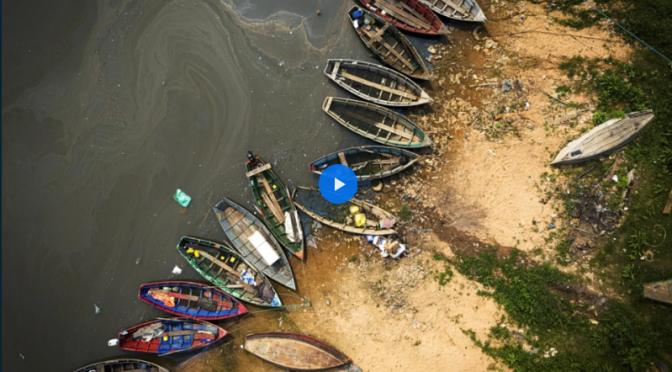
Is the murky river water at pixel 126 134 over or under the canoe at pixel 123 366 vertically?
over

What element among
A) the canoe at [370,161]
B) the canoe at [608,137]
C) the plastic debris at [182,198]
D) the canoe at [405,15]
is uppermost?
the canoe at [405,15]

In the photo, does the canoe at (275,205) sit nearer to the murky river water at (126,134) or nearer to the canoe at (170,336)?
the murky river water at (126,134)

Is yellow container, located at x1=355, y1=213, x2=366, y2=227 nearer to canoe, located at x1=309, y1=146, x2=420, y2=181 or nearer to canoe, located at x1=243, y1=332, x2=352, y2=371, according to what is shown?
canoe, located at x1=309, y1=146, x2=420, y2=181

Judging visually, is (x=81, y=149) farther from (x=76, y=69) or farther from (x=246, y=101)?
(x=246, y=101)

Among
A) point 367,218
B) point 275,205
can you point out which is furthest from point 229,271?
point 367,218

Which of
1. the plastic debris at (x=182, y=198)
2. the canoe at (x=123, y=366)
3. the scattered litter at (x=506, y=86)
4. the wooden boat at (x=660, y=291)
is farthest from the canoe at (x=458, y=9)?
the canoe at (x=123, y=366)

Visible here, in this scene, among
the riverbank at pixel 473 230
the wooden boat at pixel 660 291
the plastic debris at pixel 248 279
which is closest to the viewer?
the wooden boat at pixel 660 291
